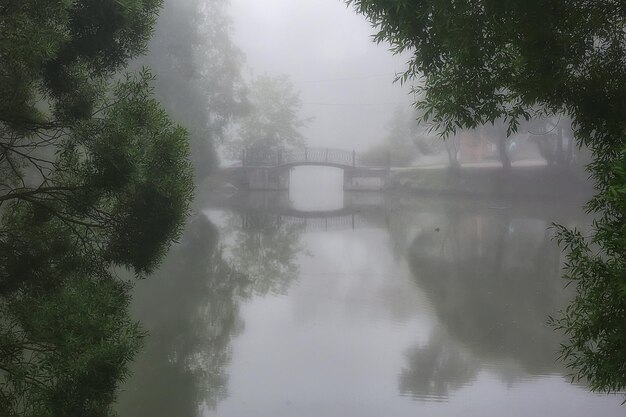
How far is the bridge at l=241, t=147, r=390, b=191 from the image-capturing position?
70.1 ft

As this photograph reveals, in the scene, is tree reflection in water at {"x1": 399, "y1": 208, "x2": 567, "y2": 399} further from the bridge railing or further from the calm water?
the bridge railing

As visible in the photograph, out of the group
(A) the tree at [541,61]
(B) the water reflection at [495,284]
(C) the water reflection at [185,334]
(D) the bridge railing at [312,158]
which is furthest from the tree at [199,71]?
(A) the tree at [541,61]

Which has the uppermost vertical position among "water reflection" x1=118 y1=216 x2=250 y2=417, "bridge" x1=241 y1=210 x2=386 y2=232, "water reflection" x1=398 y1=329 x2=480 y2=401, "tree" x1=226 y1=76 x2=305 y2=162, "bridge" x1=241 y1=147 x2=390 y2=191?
"tree" x1=226 y1=76 x2=305 y2=162

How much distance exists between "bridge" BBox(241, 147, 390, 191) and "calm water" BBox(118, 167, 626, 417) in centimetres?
680

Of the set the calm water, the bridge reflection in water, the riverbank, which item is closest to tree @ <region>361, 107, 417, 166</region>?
the riverbank

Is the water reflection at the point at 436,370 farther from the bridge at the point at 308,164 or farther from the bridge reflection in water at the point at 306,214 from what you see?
the bridge at the point at 308,164

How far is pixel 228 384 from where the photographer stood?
552cm

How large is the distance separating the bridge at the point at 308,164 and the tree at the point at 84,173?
17.6 m

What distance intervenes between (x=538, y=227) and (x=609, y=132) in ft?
43.4

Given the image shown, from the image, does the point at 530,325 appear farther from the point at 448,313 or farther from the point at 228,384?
the point at 228,384

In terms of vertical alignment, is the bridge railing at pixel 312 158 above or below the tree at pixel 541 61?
above

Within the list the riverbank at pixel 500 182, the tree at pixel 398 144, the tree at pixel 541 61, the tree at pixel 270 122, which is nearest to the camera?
the tree at pixel 541 61

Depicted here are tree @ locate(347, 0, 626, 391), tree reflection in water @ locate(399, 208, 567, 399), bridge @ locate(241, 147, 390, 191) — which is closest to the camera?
tree @ locate(347, 0, 626, 391)

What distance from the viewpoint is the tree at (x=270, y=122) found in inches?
826
